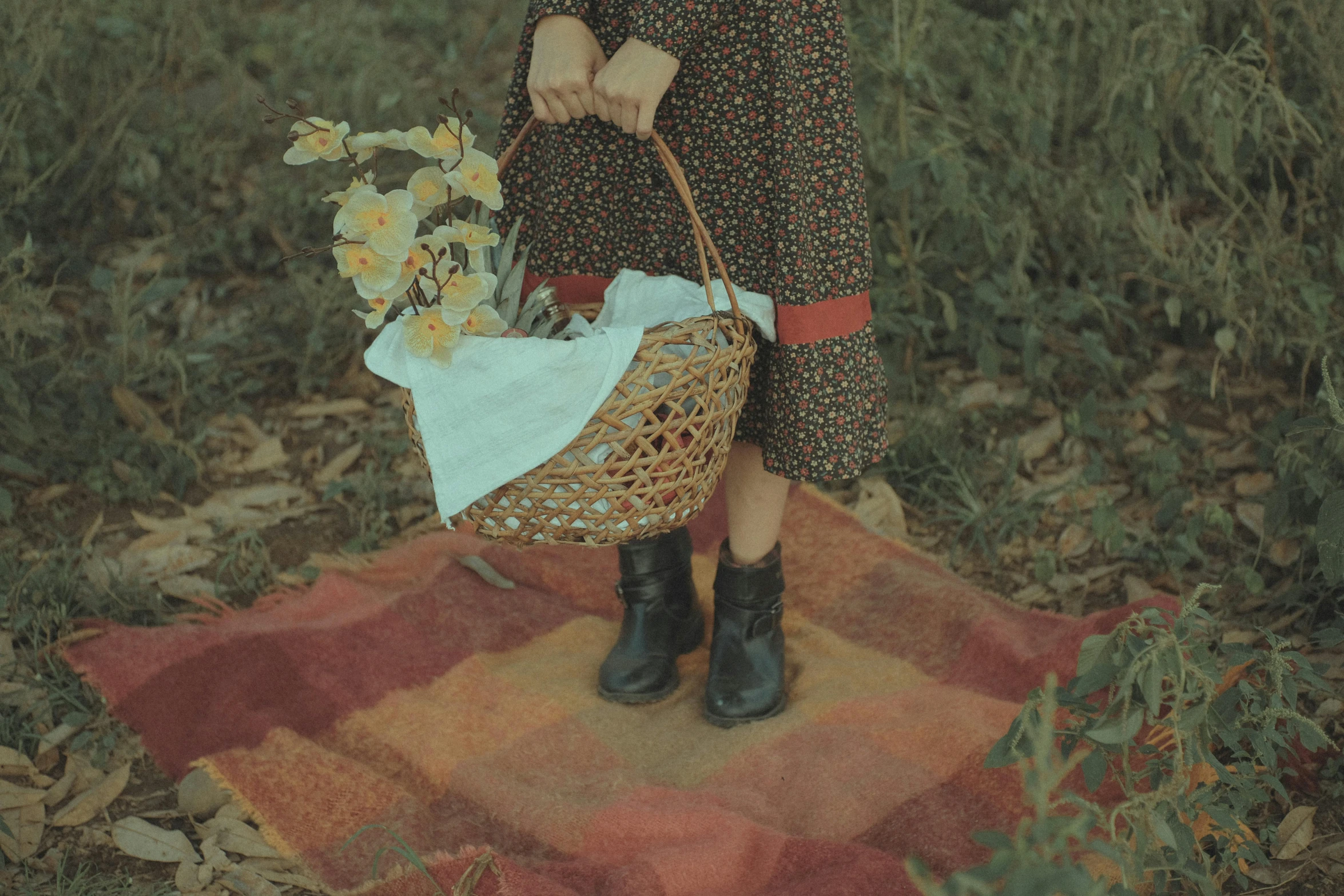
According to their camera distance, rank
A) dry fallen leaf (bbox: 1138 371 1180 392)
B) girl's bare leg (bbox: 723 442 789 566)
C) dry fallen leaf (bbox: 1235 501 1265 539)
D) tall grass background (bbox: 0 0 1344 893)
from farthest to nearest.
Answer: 1. dry fallen leaf (bbox: 1138 371 1180 392)
2. tall grass background (bbox: 0 0 1344 893)
3. dry fallen leaf (bbox: 1235 501 1265 539)
4. girl's bare leg (bbox: 723 442 789 566)

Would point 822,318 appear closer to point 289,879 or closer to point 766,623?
point 766,623

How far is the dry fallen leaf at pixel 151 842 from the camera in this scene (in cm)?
171

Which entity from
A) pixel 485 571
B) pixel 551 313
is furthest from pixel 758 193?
pixel 485 571

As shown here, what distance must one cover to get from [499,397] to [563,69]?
Result: 17.3 inches

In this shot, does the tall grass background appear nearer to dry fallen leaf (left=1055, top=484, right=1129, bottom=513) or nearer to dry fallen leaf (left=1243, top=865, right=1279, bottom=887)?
dry fallen leaf (left=1055, top=484, right=1129, bottom=513)

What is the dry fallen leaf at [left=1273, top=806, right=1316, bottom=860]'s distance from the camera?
1.58 meters

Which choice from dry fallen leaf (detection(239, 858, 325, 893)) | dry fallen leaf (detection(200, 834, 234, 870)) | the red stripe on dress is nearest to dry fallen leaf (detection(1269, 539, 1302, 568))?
the red stripe on dress

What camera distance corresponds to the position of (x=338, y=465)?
8.65 ft

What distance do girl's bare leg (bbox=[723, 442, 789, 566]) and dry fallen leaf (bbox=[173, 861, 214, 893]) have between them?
909 millimetres

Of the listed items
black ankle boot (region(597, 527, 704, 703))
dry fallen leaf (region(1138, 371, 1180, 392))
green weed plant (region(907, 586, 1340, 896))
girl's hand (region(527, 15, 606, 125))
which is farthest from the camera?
dry fallen leaf (region(1138, 371, 1180, 392))

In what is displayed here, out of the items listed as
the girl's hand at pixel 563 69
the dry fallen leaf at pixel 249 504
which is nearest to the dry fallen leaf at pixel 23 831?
the dry fallen leaf at pixel 249 504

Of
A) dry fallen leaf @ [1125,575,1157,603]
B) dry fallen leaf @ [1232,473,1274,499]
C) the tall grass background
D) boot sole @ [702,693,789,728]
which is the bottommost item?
boot sole @ [702,693,789,728]

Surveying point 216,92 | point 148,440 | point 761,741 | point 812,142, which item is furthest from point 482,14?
point 761,741

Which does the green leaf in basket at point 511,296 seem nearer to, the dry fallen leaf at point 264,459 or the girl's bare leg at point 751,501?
the girl's bare leg at point 751,501
